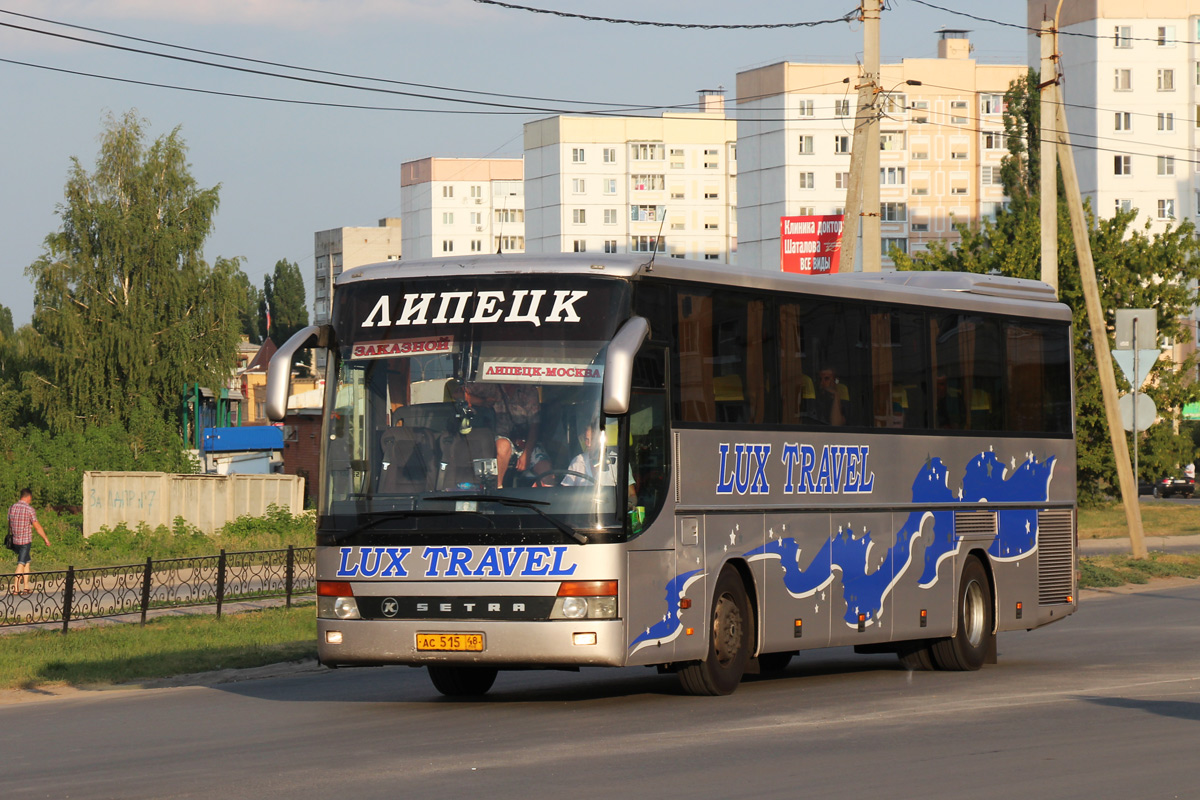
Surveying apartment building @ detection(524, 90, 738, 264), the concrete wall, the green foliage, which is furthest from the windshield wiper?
apartment building @ detection(524, 90, 738, 264)

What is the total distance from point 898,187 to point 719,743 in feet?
385

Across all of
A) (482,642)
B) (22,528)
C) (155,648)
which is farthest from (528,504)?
(22,528)

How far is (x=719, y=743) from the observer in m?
10.6

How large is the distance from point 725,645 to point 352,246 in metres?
163

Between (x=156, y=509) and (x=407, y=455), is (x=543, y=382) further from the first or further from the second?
(x=156, y=509)

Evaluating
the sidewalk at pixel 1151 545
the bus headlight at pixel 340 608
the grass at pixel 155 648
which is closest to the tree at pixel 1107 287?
the sidewalk at pixel 1151 545

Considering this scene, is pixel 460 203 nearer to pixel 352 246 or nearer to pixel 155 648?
pixel 352 246

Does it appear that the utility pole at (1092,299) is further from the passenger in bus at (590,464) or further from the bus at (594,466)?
the passenger in bus at (590,464)

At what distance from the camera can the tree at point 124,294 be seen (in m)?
64.0

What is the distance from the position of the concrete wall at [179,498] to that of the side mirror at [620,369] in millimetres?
33210

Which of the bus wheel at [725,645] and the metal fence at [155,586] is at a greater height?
the bus wheel at [725,645]

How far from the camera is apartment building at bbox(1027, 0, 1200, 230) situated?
10569 cm

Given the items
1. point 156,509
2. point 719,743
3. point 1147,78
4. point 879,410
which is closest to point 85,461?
point 156,509

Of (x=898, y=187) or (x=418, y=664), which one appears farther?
(x=898, y=187)
